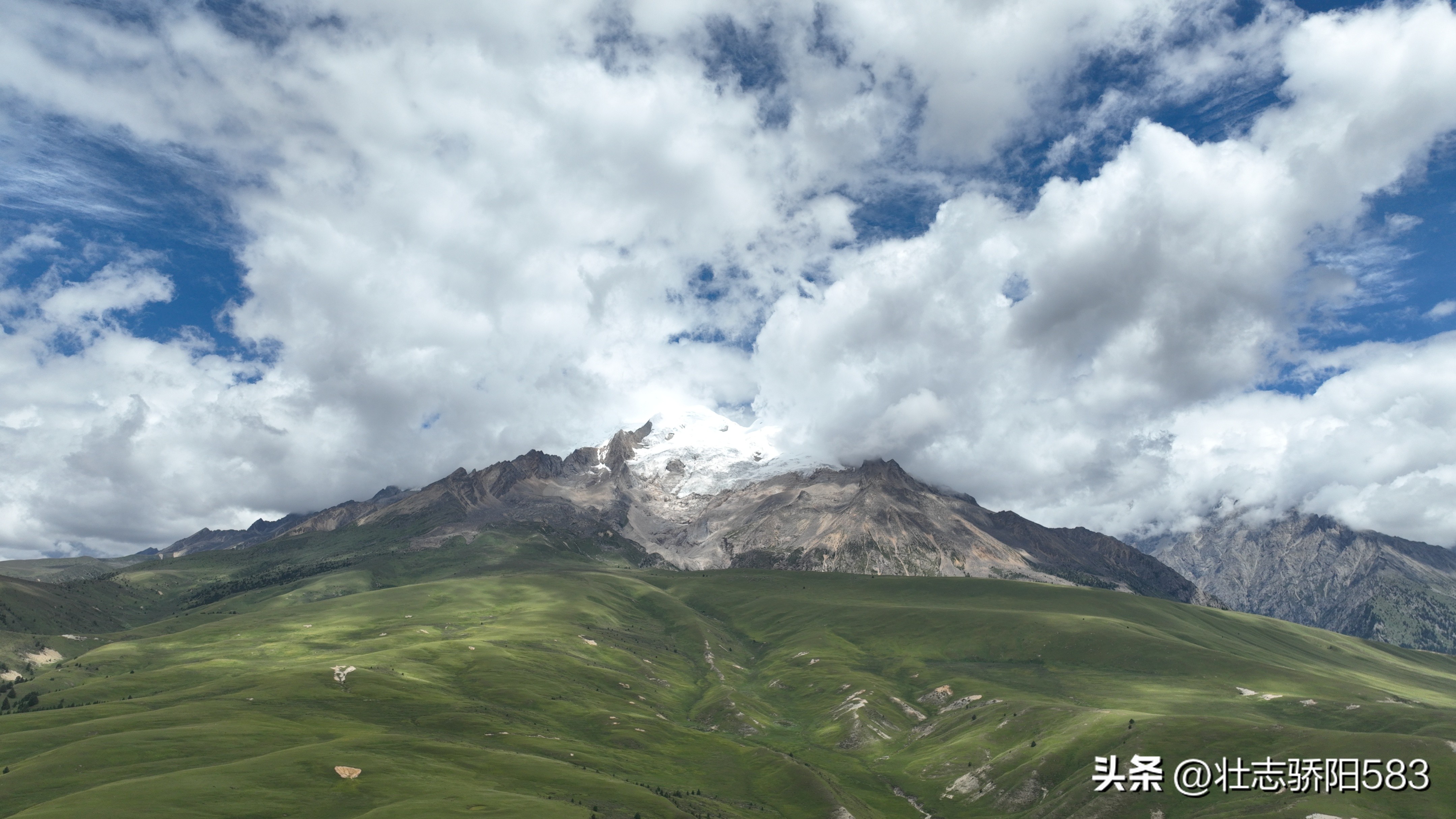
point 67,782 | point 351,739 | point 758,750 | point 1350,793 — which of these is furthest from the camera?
point 758,750

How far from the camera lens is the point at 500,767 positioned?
434 feet

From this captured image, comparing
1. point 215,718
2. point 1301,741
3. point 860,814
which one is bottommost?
Answer: point 860,814

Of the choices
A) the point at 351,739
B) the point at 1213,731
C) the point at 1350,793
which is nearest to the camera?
the point at 1350,793

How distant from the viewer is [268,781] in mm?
108062

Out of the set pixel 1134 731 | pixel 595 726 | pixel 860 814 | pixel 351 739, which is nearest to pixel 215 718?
pixel 351 739

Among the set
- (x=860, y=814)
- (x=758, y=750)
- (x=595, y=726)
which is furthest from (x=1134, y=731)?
(x=595, y=726)

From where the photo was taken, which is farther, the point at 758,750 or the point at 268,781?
the point at 758,750

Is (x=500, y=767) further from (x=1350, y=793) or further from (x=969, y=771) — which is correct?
(x=1350, y=793)

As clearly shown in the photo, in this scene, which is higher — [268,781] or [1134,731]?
[1134,731]

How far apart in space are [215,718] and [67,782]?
1806 inches

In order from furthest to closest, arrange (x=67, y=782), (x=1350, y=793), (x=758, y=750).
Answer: (x=758, y=750) → (x=1350, y=793) → (x=67, y=782)

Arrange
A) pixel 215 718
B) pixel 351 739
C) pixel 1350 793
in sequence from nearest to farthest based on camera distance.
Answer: pixel 1350 793 < pixel 351 739 < pixel 215 718

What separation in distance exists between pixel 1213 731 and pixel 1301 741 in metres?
16.4

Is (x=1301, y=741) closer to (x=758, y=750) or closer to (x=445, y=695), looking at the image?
(x=758, y=750)
